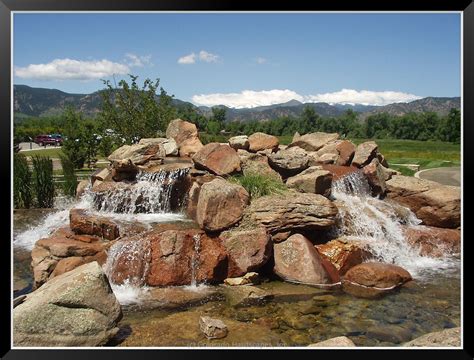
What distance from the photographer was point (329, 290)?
875 cm

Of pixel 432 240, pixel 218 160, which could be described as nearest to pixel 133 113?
pixel 218 160

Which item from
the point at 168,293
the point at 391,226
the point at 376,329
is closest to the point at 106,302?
the point at 168,293

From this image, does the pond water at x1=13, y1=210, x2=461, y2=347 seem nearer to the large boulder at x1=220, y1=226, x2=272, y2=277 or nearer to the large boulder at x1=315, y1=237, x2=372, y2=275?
the large boulder at x1=220, y1=226, x2=272, y2=277

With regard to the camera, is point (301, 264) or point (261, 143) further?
point (261, 143)

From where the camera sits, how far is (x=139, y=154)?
14078 millimetres

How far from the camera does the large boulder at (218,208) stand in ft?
30.9

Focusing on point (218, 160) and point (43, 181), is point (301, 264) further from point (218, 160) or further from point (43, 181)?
point (43, 181)

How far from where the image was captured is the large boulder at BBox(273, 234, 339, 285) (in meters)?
8.98

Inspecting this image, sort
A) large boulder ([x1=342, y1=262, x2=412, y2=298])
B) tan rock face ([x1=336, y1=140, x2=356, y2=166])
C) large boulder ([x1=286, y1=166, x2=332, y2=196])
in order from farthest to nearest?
tan rock face ([x1=336, y1=140, x2=356, y2=166]), large boulder ([x1=286, y1=166, x2=332, y2=196]), large boulder ([x1=342, y1=262, x2=412, y2=298])

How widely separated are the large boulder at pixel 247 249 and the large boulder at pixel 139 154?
5601 mm

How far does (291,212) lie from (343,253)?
1583 mm

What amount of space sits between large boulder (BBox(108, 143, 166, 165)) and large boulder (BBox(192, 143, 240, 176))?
214 cm

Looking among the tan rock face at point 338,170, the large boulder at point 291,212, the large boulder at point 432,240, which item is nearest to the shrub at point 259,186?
Result: the large boulder at point 291,212

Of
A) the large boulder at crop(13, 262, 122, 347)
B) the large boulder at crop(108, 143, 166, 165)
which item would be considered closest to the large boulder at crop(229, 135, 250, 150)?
the large boulder at crop(108, 143, 166, 165)
